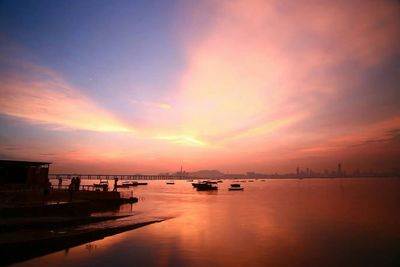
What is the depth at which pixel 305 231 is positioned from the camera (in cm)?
3062

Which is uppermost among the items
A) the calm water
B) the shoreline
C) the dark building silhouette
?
the dark building silhouette

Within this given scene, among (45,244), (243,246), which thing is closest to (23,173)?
(45,244)

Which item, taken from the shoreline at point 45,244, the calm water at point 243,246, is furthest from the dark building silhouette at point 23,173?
the calm water at point 243,246

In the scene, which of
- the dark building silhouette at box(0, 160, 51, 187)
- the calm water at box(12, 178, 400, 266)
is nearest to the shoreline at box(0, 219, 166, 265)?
the calm water at box(12, 178, 400, 266)

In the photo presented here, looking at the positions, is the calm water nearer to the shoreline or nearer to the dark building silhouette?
the shoreline

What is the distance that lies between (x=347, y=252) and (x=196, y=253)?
12.3m

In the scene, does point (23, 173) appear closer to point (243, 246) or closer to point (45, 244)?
point (45, 244)

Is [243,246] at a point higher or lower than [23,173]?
lower

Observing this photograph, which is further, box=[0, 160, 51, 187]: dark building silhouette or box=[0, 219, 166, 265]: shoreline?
box=[0, 160, 51, 187]: dark building silhouette

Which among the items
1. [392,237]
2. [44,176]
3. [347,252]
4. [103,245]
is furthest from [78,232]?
[392,237]

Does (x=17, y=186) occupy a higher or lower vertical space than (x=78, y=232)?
higher

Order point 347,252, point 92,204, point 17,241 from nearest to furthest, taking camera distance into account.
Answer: point 17,241 → point 347,252 → point 92,204

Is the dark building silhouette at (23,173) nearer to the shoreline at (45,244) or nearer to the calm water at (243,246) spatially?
the shoreline at (45,244)

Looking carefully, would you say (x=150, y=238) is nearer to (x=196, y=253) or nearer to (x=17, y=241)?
(x=196, y=253)
